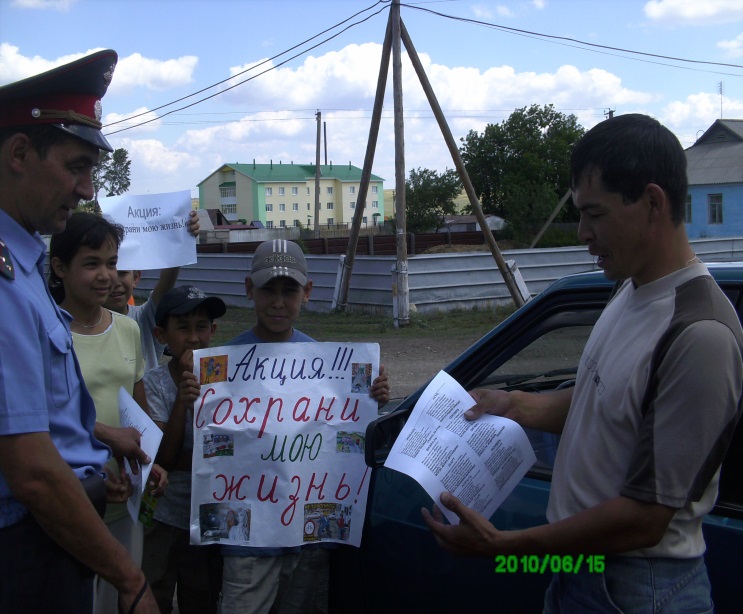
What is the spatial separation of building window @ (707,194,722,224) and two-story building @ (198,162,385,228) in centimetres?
5746

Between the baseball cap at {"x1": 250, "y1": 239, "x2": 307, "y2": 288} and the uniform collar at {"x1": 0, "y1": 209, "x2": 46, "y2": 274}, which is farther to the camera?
the baseball cap at {"x1": 250, "y1": 239, "x2": 307, "y2": 288}

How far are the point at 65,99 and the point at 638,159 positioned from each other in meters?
1.38

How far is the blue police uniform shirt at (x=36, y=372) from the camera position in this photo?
160cm

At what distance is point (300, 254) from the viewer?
3051mm

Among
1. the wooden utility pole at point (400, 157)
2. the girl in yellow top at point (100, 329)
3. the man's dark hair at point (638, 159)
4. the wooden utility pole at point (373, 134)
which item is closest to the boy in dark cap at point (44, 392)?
the girl in yellow top at point (100, 329)

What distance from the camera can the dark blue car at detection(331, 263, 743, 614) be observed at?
1.96 metres

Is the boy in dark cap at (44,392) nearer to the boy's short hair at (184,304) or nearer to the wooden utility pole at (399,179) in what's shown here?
the boy's short hair at (184,304)

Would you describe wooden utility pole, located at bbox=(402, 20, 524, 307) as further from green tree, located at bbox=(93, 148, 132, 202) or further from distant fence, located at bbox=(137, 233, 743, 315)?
green tree, located at bbox=(93, 148, 132, 202)

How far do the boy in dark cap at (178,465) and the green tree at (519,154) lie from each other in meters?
44.7

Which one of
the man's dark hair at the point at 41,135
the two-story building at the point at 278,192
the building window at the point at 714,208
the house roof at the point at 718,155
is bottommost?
the man's dark hair at the point at 41,135

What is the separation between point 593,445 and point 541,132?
1987 inches

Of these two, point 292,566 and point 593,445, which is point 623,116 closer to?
point 593,445

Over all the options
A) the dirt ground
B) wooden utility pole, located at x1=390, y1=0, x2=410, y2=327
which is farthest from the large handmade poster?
wooden utility pole, located at x1=390, y1=0, x2=410, y2=327

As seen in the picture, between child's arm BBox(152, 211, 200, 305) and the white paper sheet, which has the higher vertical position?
child's arm BBox(152, 211, 200, 305)
